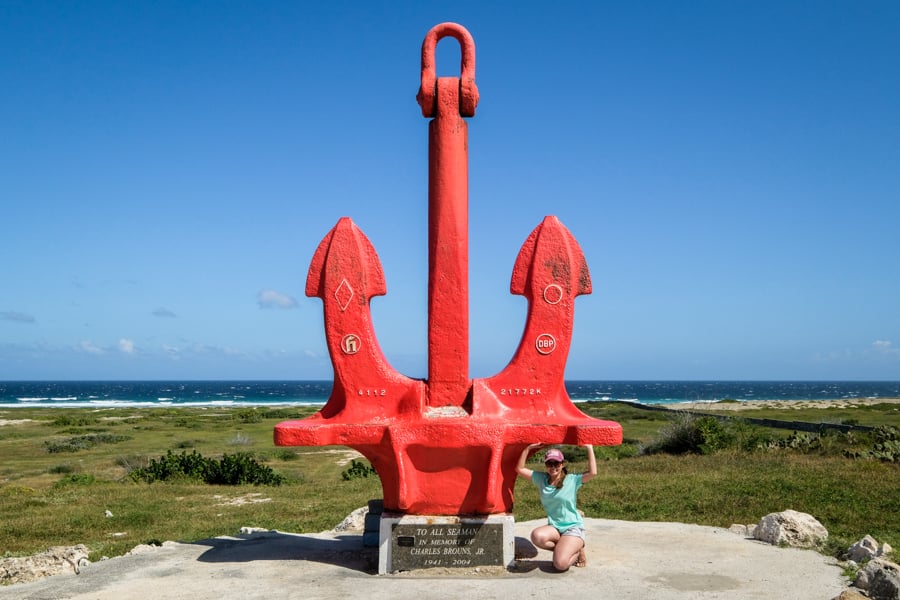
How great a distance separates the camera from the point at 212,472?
14.0 metres

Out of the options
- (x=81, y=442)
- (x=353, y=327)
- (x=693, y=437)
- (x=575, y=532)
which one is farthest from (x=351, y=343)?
(x=81, y=442)

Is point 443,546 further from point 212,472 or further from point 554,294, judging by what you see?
point 212,472

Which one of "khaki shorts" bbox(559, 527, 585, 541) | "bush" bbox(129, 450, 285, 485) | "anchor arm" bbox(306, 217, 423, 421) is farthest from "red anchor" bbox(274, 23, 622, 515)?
"bush" bbox(129, 450, 285, 485)

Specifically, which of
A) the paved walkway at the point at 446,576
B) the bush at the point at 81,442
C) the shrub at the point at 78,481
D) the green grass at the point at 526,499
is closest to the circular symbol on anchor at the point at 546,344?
the paved walkway at the point at 446,576

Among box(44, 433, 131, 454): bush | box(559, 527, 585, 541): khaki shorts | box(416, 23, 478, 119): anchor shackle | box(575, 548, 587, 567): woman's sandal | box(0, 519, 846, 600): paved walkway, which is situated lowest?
box(44, 433, 131, 454): bush

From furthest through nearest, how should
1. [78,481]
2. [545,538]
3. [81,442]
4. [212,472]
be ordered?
[81,442] → [78,481] → [212,472] → [545,538]

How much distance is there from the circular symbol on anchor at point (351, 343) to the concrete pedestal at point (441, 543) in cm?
128

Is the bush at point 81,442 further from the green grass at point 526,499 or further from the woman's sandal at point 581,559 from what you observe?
the woman's sandal at point 581,559

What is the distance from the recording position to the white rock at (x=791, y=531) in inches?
266

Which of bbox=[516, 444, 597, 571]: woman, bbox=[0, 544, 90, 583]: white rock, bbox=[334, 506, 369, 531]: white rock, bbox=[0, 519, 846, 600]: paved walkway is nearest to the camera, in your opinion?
bbox=[0, 519, 846, 600]: paved walkway

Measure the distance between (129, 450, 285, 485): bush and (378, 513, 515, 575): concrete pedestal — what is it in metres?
8.71

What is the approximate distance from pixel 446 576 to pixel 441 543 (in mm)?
266

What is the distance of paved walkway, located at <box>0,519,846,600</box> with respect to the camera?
5.13 meters

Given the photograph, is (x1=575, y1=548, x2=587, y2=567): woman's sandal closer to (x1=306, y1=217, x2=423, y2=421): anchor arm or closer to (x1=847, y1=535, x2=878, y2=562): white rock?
(x1=306, y1=217, x2=423, y2=421): anchor arm
